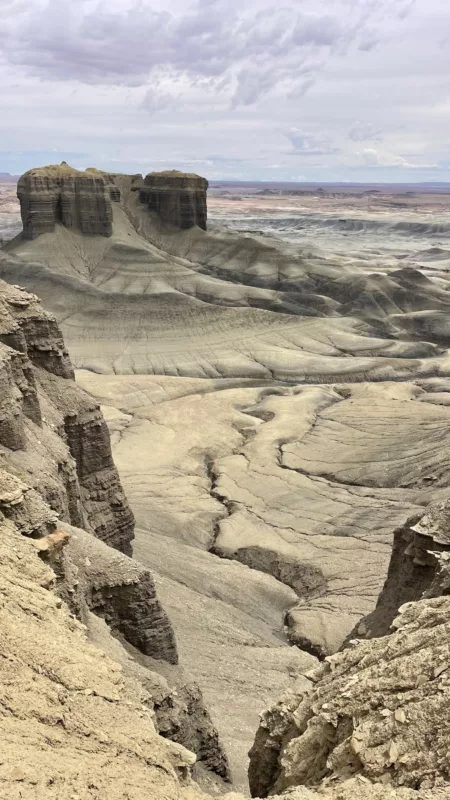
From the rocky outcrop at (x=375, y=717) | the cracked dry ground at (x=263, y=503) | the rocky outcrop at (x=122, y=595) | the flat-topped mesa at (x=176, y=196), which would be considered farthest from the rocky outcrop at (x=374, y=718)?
the flat-topped mesa at (x=176, y=196)

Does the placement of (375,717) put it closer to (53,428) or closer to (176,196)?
(53,428)

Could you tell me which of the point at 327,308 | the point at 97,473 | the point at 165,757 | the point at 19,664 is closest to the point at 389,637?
the point at 165,757

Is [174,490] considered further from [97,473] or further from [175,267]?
[175,267]

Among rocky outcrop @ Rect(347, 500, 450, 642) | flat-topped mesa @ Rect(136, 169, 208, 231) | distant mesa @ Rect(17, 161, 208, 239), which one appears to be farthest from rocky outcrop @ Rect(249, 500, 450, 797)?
flat-topped mesa @ Rect(136, 169, 208, 231)

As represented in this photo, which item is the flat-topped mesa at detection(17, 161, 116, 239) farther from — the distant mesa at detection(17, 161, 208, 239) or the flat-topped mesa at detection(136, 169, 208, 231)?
the flat-topped mesa at detection(136, 169, 208, 231)

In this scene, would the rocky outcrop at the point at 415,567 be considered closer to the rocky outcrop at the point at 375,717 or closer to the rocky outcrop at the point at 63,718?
the rocky outcrop at the point at 375,717
